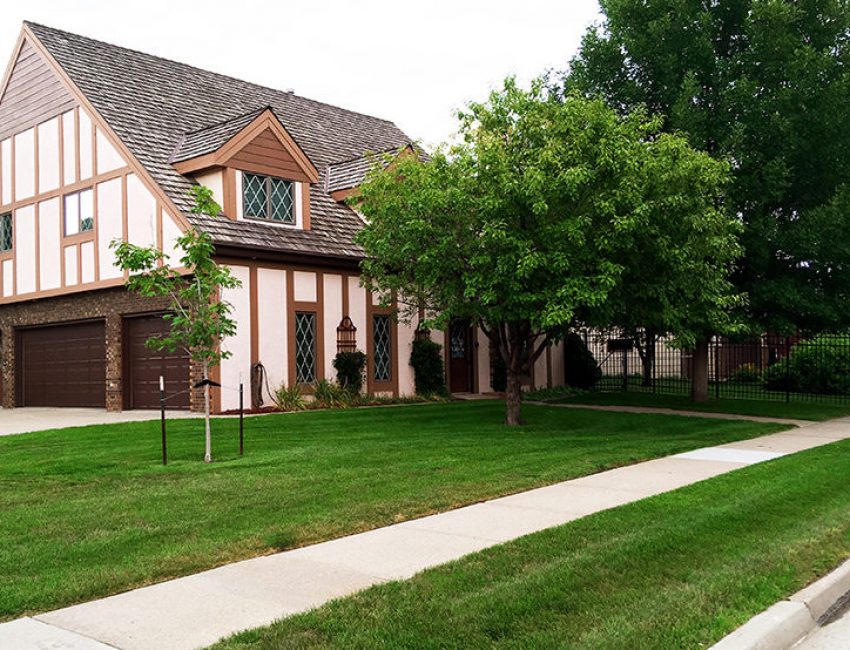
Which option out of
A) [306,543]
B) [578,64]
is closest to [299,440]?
[306,543]

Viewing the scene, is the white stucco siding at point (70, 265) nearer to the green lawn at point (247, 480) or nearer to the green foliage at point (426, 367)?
the green lawn at point (247, 480)

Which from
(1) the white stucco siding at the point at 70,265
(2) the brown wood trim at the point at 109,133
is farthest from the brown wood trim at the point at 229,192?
(1) the white stucco siding at the point at 70,265

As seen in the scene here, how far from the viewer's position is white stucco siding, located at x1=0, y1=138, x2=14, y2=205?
23734mm

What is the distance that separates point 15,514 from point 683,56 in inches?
680

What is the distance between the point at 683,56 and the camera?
66.0ft

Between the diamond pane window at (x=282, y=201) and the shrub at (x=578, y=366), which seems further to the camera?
the shrub at (x=578, y=366)

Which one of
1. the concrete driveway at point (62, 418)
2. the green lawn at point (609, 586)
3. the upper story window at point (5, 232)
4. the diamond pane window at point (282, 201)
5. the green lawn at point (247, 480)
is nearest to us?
the green lawn at point (609, 586)

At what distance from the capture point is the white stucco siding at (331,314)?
20812 mm

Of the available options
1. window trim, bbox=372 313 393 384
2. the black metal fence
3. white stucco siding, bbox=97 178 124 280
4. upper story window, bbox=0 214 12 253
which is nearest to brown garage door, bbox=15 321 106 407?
white stucco siding, bbox=97 178 124 280

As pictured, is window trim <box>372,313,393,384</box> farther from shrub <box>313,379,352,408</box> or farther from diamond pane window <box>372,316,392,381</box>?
shrub <box>313,379,352,408</box>

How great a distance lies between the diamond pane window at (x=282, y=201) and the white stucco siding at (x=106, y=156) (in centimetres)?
342

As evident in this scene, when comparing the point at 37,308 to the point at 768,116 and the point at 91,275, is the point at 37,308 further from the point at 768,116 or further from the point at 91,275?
the point at 768,116

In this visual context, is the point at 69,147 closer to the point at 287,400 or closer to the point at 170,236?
the point at 170,236

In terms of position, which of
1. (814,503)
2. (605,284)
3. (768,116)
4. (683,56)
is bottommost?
(814,503)
